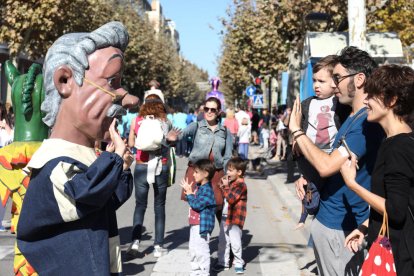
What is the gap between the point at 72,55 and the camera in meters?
3.04

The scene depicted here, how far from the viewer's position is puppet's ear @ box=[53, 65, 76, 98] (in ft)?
9.78

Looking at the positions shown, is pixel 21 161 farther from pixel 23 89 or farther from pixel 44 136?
pixel 23 89

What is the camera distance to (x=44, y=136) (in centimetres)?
527

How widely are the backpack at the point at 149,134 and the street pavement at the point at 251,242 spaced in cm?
125

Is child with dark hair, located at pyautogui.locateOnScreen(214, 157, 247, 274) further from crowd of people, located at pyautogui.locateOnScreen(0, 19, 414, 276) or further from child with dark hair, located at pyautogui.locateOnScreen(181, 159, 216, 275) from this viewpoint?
crowd of people, located at pyautogui.locateOnScreen(0, 19, 414, 276)

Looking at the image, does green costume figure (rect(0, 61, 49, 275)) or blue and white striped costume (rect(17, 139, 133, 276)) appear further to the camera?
green costume figure (rect(0, 61, 49, 275))

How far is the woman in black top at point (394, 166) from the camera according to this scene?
286 centimetres

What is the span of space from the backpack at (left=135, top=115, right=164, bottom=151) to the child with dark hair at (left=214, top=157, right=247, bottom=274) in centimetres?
85

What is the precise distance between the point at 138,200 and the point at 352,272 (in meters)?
4.01

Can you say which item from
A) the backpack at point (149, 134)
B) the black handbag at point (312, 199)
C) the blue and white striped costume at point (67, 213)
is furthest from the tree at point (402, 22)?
the blue and white striped costume at point (67, 213)

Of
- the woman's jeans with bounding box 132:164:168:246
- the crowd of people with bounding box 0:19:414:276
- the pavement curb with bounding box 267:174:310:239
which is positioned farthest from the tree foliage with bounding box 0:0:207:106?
the crowd of people with bounding box 0:19:414:276

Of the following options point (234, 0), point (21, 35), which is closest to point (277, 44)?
point (234, 0)

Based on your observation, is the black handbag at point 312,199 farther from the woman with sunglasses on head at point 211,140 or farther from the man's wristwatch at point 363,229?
the woman with sunglasses on head at point 211,140

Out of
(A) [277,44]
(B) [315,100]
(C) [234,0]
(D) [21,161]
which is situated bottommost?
(D) [21,161]
